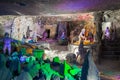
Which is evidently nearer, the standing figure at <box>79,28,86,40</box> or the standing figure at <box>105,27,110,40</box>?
the standing figure at <box>79,28,86,40</box>

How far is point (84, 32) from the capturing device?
31.8 ft

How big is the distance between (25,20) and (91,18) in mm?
3510

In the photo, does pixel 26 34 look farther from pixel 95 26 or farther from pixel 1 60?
pixel 1 60

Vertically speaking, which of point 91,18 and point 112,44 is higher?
point 91,18

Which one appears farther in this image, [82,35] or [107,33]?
[107,33]

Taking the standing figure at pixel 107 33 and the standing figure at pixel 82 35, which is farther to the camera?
the standing figure at pixel 107 33

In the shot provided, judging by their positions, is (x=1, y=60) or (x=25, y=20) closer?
(x=1, y=60)

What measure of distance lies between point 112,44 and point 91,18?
3.59m

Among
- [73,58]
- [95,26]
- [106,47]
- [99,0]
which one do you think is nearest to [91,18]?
[95,26]

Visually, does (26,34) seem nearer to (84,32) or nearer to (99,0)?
(84,32)

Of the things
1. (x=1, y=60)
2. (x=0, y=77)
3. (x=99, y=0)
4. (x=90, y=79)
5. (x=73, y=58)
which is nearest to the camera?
(x=0, y=77)

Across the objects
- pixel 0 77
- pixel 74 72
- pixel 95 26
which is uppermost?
pixel 95 26

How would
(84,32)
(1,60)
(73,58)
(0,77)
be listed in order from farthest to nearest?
(84,32)
(73,58)
(1,60)
(0,77)

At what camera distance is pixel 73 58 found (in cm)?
903
